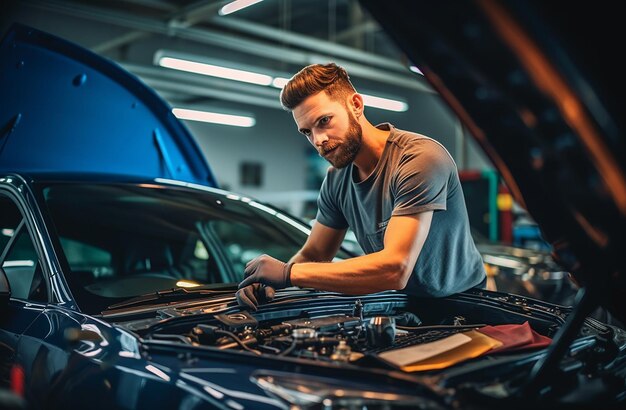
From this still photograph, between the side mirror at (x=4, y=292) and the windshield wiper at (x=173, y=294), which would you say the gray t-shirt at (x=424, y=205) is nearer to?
the windshield wiper at (x=173, y=294)

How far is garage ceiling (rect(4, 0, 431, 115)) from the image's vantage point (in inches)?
328

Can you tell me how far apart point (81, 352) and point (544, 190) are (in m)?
1.21

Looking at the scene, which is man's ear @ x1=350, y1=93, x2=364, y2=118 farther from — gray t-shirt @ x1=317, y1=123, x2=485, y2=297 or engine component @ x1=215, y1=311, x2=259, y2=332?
engine component @ x1=215, y1=311, x2=259, y2=332

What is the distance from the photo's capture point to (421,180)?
1975mm

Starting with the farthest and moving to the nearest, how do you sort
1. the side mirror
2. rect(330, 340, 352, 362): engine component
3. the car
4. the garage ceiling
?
the garage ceiling
the side mirror
rect(330, 340, 352, 362): engine component
the car

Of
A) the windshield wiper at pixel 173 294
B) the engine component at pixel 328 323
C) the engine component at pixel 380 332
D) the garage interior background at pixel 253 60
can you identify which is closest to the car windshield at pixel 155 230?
the windshield wiper at pixel 173 294

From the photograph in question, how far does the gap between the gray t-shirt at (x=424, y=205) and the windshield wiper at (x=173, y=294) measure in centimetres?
58

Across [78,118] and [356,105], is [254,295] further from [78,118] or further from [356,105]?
[78,118]

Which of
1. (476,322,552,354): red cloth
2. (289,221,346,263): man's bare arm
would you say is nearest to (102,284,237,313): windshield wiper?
(289,221,346,263): man's bare arm

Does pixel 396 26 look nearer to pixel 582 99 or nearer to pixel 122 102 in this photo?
pixel 582 99

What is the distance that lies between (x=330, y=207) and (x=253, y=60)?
11.6m

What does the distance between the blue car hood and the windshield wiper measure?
1139mm

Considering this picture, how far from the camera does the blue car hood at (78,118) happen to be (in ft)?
8.74

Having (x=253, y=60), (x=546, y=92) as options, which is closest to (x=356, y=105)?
(x=546, y=92)
